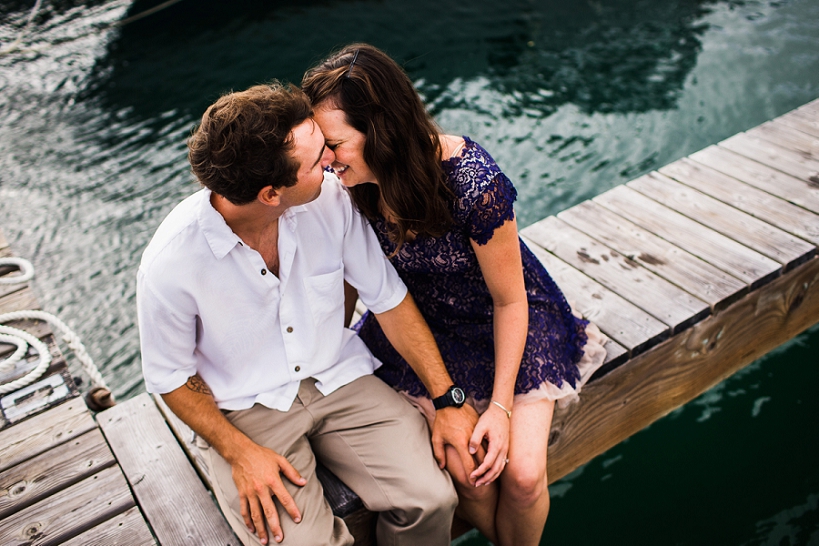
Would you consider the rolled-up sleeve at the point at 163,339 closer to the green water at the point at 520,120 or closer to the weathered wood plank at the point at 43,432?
the weathered wood plank at the point at 43,432

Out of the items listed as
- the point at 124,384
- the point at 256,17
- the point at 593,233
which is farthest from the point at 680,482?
the point at 256,17

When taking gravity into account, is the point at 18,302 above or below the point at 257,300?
below

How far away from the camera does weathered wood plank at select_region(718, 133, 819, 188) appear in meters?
3.25

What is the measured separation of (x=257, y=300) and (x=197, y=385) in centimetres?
30

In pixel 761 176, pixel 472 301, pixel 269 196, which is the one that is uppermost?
pixel 269 196

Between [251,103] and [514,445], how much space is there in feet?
3.96

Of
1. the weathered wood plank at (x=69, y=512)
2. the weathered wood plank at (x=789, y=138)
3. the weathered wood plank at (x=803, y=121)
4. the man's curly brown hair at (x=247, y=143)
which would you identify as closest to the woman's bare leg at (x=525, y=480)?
the man's curly brown hair at (x=247, y=143)

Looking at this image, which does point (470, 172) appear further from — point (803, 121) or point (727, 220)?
point (803, 121)

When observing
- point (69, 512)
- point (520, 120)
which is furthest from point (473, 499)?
point (520, 120)

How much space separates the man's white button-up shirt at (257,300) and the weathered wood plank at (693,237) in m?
1.45

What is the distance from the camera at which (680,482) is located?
9.86ft

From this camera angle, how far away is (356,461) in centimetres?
193

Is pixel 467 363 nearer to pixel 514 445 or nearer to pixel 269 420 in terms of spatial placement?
pixel 514 445

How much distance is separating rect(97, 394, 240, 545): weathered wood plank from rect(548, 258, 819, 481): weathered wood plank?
1178 millimetres
